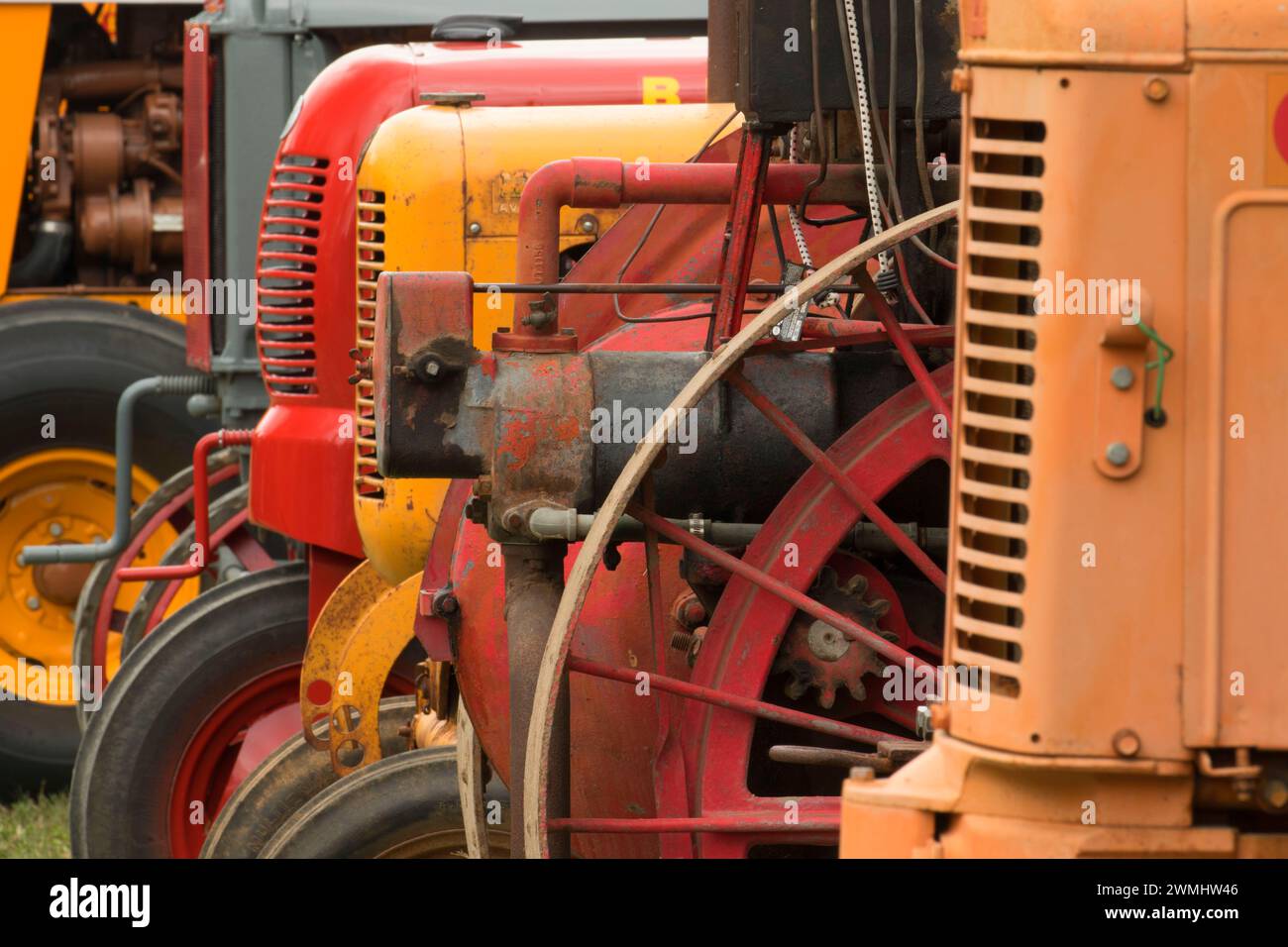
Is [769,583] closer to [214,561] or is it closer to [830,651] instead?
[830,651]

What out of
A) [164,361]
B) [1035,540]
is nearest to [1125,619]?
[1035,540]

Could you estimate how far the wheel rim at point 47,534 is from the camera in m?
8.37

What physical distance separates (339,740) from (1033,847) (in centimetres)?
302

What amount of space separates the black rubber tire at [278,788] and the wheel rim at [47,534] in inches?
113

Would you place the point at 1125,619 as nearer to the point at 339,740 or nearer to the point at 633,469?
the point at 633,469

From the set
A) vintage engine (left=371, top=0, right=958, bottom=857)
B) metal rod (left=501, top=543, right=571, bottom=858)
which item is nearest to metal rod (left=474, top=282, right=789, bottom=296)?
vintage engine (left=371, top=0, right=958, bottom=857)

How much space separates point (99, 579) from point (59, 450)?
2.89 feet

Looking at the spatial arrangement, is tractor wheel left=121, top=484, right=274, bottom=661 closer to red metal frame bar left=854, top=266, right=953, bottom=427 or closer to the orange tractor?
the orange tractor

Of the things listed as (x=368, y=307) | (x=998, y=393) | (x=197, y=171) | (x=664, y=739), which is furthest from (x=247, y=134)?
(x=998, y=393)

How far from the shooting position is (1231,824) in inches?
113

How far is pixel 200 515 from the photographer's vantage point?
6.58m

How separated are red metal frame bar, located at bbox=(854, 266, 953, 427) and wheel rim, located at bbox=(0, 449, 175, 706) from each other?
202 inches

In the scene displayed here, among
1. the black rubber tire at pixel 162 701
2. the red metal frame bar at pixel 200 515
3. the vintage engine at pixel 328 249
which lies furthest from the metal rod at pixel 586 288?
the red metal frame bar at pixel 200 515

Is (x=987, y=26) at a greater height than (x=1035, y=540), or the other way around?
(x=987, y=26)
